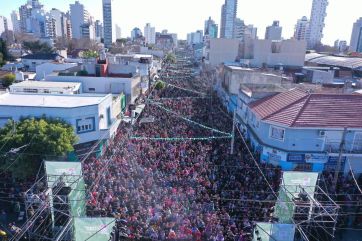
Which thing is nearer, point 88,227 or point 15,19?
point 88,227

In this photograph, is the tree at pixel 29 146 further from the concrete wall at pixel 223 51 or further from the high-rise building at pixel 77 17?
the high-rise building at pixel 77 17

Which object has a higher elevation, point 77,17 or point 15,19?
point 77,17

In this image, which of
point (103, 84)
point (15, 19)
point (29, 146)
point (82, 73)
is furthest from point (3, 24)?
point (29, 146)

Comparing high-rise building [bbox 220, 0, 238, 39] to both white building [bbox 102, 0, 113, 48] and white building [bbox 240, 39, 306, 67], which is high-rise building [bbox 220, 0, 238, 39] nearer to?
white building [bbox 102, 0, 113, 48]

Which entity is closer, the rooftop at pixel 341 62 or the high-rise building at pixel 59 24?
the rooftop at pixel 341 62

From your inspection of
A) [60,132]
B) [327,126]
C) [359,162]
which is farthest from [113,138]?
[359,162]

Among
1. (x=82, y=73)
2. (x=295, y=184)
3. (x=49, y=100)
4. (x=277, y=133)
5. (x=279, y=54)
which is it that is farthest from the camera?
(x=279, y=54)

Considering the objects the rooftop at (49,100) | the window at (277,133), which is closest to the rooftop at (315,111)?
the window at (277,133)

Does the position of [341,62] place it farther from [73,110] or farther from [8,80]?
[8,80]
